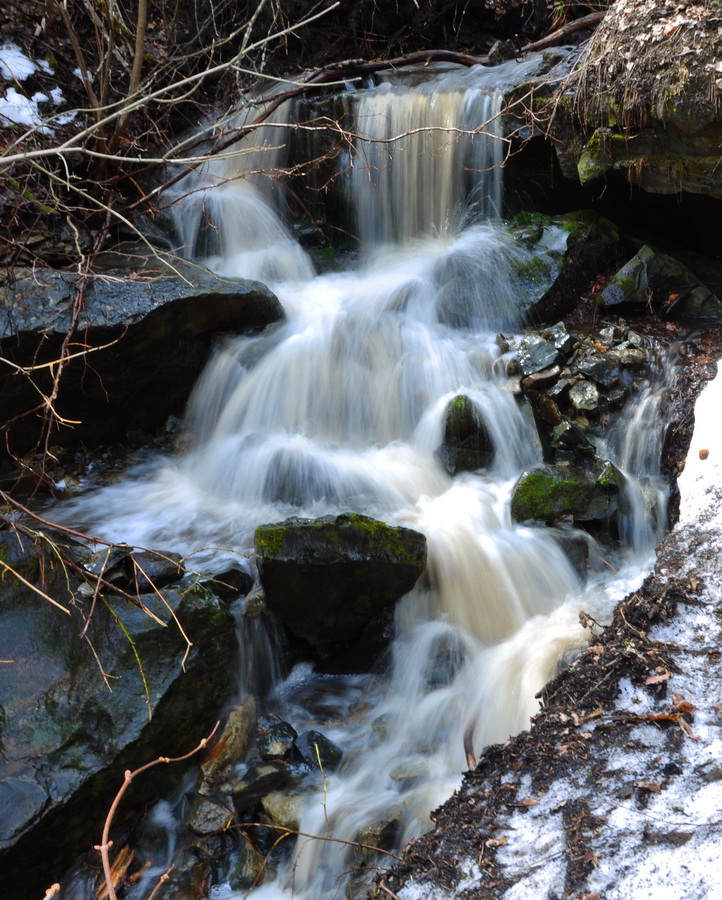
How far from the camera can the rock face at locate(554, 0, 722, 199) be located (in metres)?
4.53

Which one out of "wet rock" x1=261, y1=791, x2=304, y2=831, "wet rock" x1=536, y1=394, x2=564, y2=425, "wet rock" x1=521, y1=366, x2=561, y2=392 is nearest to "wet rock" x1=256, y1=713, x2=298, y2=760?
"wet rock" x1=261, y1=791, x2=304, y2=831

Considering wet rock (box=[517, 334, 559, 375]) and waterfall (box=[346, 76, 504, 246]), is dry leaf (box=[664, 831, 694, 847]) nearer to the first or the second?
wet rock (box=[517, 334, 559, 375])

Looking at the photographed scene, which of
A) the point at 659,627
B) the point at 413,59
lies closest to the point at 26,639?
the point at 659,627

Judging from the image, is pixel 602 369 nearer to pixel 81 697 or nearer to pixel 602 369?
pixel 602 369

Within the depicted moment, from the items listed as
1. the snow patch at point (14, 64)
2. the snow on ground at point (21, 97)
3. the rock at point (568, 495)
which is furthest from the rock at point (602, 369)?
the snow patch at point (14, 64)

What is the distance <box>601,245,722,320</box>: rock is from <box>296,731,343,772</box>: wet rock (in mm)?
4023

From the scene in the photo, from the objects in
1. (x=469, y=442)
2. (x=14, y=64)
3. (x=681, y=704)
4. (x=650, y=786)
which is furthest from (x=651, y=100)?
(x=14, y=64)

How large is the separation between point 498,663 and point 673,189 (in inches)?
147

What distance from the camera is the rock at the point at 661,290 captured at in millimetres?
5574

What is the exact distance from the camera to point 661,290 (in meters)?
5.67

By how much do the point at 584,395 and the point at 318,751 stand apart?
2.98 meters

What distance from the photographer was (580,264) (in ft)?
19.4

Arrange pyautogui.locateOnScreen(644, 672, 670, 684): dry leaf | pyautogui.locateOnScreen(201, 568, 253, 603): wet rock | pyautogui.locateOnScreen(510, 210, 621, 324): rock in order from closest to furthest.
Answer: pyautogui.locateOnScreen(644, 672, 670, 684): dry leaf < pyautogui.locateOnScreen(201, 568, 253, 603): wet rock < pyautogui.locateOnScreen(510, 210, 621, 324): rock

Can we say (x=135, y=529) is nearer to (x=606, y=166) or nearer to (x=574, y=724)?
(x=574, y=724)
